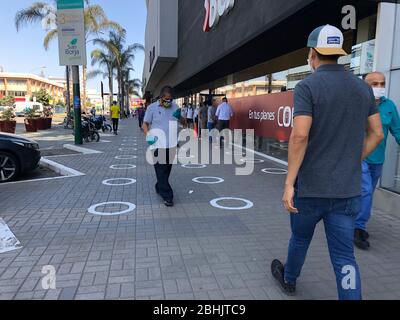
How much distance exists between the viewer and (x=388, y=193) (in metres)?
5.29

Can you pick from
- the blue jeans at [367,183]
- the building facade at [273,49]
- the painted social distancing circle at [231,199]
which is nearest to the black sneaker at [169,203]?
the painted social distancing circle at [231,199]

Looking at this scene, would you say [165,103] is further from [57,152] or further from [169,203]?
[57,152]

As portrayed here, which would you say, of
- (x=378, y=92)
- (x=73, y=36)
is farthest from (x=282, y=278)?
(x=73, y=36)

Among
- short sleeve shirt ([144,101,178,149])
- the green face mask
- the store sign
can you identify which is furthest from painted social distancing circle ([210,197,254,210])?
the store sign

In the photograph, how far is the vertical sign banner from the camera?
43.7ft

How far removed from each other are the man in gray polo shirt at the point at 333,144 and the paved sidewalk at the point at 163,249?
34.5 inches

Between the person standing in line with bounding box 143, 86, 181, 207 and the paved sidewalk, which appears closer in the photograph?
the paved sidewalk

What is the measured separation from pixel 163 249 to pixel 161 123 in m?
2.29

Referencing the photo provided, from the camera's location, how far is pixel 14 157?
301 inches

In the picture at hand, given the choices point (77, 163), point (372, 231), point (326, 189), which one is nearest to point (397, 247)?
point (372, 231)

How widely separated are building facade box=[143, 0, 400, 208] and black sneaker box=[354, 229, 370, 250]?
1.45 metres

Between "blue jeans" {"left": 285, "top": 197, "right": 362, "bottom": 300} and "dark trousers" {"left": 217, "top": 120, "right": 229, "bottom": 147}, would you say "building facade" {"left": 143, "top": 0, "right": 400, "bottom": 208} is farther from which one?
"blue jeans" {"left": 285, "top": 197, "right": 362, "bottom": 300}

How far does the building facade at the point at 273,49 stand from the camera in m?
5.37

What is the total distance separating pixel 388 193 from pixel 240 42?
5633 mm
